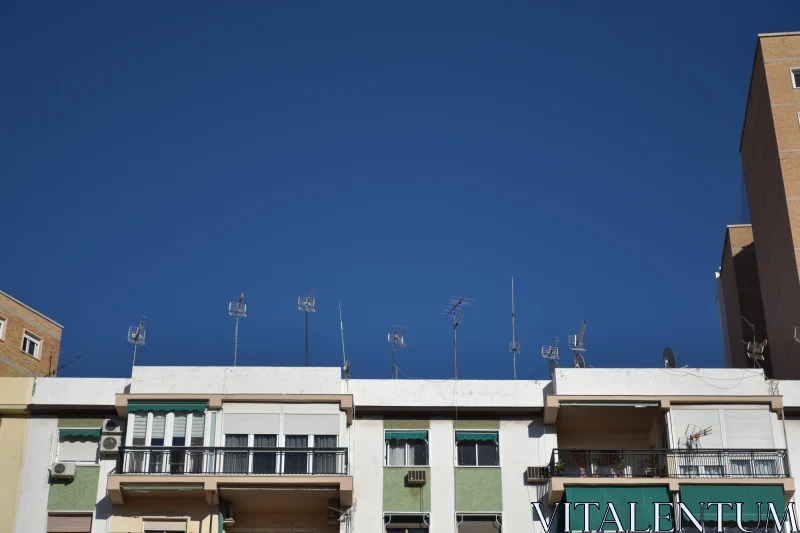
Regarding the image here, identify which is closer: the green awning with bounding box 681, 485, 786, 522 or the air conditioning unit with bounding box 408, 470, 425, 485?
the green awning with bounding box 681, 485, 786, 522

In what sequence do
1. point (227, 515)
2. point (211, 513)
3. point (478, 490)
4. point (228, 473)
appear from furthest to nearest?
point (478, 490) < point (227, 515) < point (228, 473) < point (211, 513)

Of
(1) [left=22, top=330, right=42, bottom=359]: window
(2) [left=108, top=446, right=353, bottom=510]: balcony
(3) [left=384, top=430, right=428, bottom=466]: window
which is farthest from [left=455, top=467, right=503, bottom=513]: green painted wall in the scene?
(1) [left=22, top=330, right=42, bottom=359]: window

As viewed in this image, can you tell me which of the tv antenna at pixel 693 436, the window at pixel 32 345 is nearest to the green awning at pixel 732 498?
the tv antenna at pixel 693 436

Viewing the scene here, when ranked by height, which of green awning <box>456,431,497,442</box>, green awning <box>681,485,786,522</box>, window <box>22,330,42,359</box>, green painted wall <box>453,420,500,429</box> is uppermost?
window <box>22,330,42,359</box>

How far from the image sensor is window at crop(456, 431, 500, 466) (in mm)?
38031

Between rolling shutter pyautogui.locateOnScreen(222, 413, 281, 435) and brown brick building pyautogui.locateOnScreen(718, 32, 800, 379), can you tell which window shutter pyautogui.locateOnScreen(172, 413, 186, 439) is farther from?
brown brick building pyautogui.locateOnScreen(718, 32, 800, 379)

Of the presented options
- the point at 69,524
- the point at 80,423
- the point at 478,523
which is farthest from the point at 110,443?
the point at 478,523

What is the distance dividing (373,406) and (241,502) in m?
4.96

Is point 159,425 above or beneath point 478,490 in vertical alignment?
above

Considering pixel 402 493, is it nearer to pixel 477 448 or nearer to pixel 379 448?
pixel 379 448

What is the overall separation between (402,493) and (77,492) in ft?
32.1

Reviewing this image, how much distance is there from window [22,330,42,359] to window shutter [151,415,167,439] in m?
14.2

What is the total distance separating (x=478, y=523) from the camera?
37.0 m

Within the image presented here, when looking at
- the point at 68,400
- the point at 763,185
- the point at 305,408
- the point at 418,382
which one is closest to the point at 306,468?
the point at 305,408
